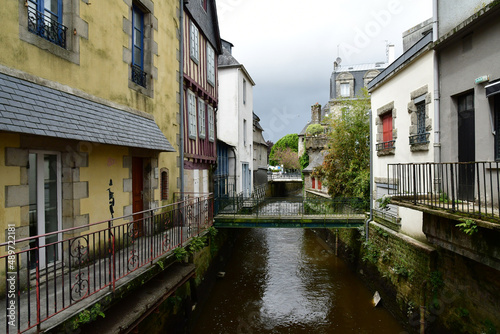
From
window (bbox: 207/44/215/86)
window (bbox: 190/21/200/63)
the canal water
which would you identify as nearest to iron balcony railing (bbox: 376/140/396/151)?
the canal water

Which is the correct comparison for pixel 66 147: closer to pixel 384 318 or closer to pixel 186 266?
pixel 186 266

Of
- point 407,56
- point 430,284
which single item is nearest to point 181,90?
point 407,56

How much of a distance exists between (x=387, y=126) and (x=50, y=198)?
963 cm

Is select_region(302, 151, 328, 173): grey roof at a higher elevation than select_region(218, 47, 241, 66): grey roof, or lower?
lower

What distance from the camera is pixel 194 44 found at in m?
10.9

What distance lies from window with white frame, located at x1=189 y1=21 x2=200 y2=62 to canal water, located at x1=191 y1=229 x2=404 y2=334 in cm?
843

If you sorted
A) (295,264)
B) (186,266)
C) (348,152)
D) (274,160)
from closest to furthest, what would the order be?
Answer: (186,266), (295,264), (348,152), (274,160)

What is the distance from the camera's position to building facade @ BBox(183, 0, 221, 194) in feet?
33.2

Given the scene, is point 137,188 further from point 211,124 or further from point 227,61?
point 227,61

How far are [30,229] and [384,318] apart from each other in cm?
880

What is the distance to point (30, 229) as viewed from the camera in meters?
4.53

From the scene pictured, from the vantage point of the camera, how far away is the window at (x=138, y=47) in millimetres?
7215

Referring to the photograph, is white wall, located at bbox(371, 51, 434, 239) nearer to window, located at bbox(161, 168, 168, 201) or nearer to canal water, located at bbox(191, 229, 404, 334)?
canal water, located at bbox(191, 229, 404, 334)

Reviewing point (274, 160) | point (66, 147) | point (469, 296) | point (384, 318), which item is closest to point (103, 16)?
point (66, 147)
